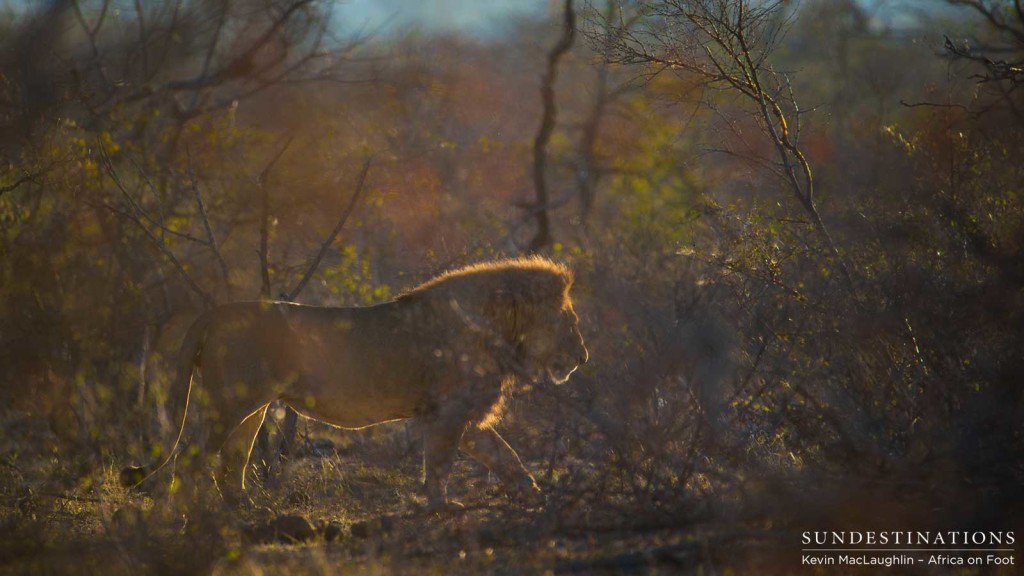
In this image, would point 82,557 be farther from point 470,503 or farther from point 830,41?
point 830,41

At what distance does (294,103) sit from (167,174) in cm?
362

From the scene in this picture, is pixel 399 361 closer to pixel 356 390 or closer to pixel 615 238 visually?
pixel 356 390

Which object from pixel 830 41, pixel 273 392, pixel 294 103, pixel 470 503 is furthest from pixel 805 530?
pixel 830 41

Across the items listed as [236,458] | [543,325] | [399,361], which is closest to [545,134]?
[543,325]

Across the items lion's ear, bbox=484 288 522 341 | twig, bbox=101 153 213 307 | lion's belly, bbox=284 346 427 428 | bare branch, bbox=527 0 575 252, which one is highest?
bare branch, bbox=527 0 575 252

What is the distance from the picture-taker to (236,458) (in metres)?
7.45

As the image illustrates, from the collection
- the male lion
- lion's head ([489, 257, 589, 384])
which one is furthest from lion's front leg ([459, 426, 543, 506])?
lion's head ([489, 257, 589, 384])

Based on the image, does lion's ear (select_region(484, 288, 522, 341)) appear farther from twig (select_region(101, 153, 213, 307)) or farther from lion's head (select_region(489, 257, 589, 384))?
twig (select_region(101, 153, 213, 307))

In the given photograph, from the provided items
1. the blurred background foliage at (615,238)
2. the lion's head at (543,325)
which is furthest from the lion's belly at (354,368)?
the blurred background foliage at (615,238)

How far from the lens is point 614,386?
21.0ft

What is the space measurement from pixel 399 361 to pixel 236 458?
1380 mm

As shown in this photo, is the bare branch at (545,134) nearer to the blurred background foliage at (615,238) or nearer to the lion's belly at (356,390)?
the blurred background foliage at (615,238)

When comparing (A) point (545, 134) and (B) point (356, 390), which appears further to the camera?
(A) point (545, 134)

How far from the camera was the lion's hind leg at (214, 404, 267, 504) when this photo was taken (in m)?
7.18
